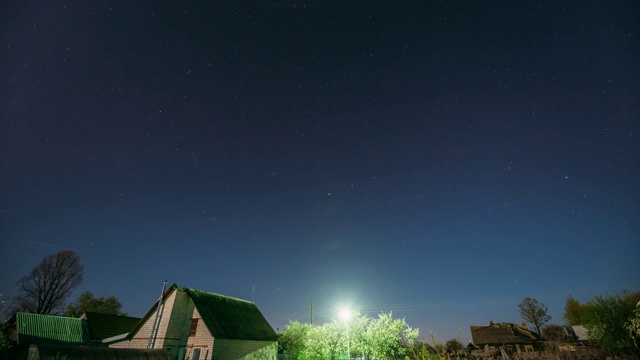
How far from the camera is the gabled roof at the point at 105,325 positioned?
3986 cm

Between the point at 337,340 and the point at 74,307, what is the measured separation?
5248cm

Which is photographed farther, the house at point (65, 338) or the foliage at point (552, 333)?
the foliage at point (552, 333)

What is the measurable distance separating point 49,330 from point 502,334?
242 feet

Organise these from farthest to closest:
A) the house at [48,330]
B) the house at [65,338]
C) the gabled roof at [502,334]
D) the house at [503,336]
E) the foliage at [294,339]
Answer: the gabled roof at [502,334] < the house at [503,336] < the foliage at [294,339] < the house at [48,330] < the house at [65,338]

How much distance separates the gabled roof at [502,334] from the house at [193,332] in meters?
48.4

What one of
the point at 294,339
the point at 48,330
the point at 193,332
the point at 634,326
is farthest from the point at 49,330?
the point at 634,326

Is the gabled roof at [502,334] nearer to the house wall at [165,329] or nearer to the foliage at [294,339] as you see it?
the foliage at [294,339]

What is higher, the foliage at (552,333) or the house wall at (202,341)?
the foliage at (552,333)

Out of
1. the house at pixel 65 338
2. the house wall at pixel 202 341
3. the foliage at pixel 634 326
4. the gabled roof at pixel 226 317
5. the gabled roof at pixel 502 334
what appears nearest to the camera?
the house at pixel 65 338

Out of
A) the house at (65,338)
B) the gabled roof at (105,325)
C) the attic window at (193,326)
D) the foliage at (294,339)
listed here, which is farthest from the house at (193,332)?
the foliage at (294,339)

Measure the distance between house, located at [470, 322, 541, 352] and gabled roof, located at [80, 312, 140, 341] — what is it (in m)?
61.2

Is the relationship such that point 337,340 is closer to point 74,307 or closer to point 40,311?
point 40,311

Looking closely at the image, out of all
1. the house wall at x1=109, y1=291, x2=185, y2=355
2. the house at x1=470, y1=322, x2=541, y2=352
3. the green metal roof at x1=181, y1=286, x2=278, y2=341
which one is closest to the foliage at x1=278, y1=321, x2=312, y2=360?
the green metal roof at x1=181, y1=286, x2=278, y2=341

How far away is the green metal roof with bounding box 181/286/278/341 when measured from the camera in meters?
35.8
